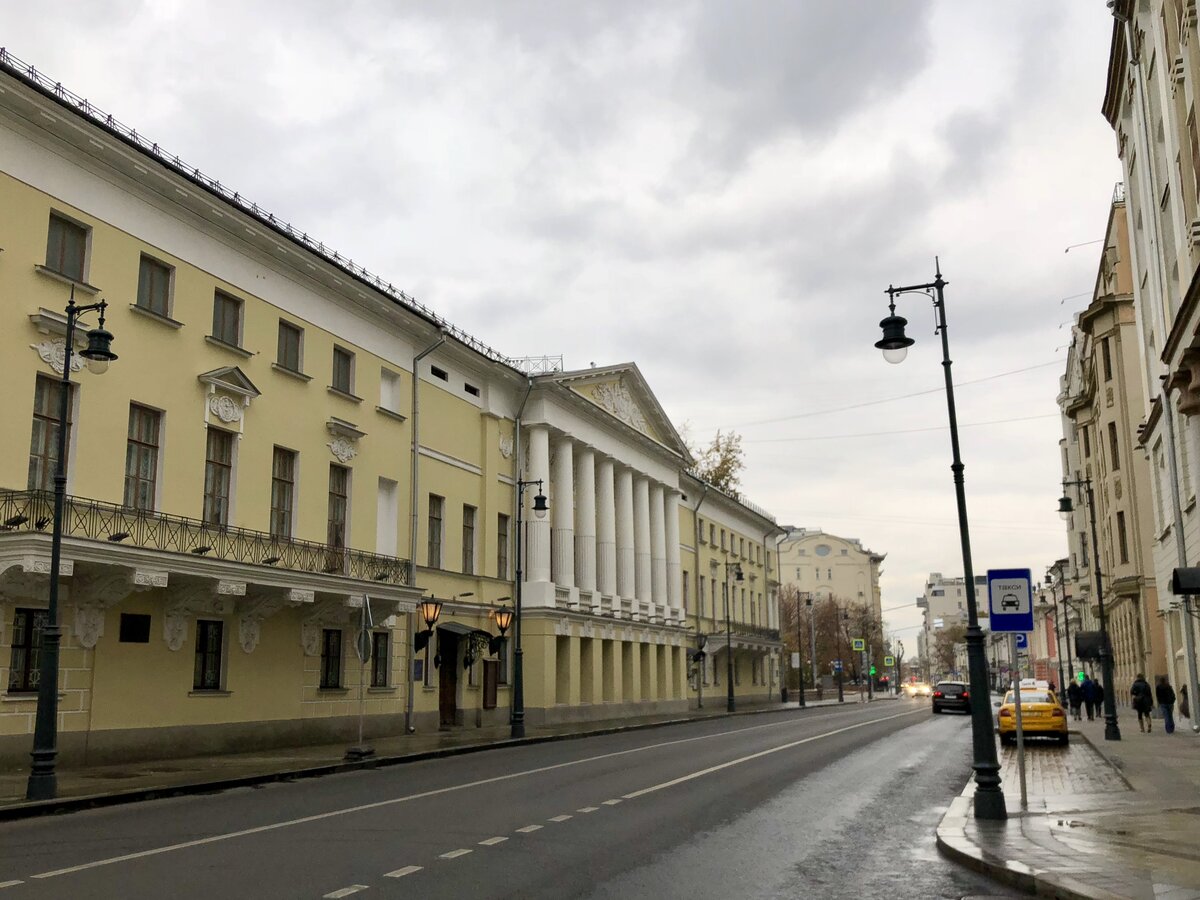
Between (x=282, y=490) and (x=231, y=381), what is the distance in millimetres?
3282

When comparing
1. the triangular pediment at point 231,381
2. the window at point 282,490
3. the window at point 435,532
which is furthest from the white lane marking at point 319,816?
the window at point 435,532

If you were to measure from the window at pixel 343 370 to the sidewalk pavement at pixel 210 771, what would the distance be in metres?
9.45

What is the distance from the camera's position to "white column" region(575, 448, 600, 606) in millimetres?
43375

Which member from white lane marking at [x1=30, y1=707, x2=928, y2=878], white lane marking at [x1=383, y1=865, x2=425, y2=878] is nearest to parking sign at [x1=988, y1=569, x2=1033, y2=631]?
white lane marking at [x1=383, y1=865, x2=425, y2=878]

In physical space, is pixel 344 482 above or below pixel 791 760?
above

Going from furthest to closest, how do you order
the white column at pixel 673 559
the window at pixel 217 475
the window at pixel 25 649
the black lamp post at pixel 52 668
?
1. the white column at pixel 673 559
2. the window at pixel 217 475
3. the window at pixel 25 649
4. the black lamp post at pixel 52 668

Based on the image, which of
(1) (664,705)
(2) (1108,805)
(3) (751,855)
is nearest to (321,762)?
(3) (751,855)

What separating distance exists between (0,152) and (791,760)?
19.0 meters

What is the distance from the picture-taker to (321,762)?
20859mm

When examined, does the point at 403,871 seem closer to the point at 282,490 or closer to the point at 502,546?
the point at 282,490

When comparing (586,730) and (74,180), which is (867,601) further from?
(74,180)

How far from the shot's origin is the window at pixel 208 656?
23.6m

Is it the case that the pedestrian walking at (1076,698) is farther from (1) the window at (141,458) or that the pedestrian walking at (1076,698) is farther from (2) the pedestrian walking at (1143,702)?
(1) the window at (141,458)

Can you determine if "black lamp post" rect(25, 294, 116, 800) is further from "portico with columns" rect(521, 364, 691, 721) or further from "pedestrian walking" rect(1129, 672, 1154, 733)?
"pedestrian walking" rect(1129, 672, 1154, 733)
